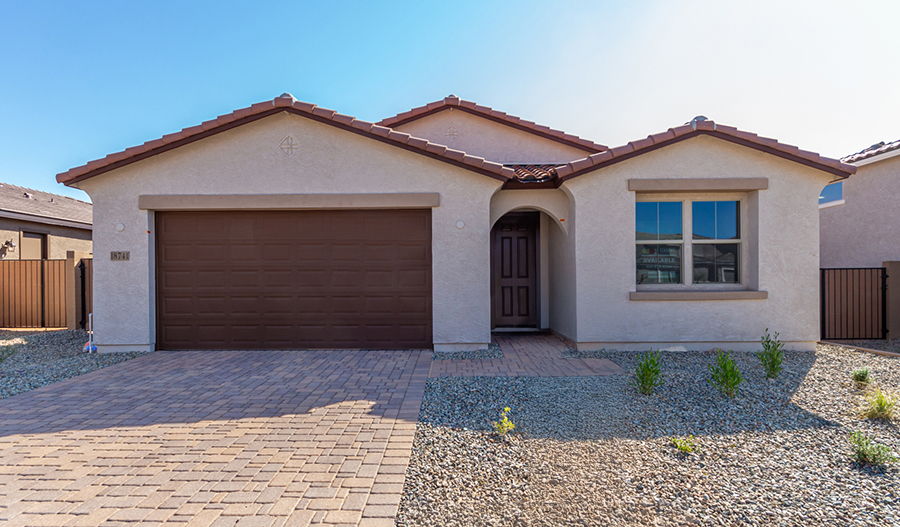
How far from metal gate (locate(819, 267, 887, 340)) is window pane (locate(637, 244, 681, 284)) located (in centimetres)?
404

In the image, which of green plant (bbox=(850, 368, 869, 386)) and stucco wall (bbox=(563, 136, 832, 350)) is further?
stucco wall (bbox=(563, 136, 832, 350))

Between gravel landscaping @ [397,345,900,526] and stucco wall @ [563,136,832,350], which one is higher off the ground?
stucco wall @ [563,136,832,350]

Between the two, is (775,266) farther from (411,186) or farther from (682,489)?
(411,186)

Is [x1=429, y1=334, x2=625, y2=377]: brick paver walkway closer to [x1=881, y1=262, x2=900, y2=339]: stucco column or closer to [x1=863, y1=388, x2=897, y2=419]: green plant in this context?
[x1=863, y1=388, x2=897, y2=419]: green plant

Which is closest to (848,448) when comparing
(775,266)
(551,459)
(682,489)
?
(682,489)

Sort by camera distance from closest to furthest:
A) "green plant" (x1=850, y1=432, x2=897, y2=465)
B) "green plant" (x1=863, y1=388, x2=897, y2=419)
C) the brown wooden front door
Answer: "green plant" (x1=850, y1=432, x2=897, y2=465)
"green plant" (x1=863, y1=388, x2=897, y2=419)
the brown wooden front door

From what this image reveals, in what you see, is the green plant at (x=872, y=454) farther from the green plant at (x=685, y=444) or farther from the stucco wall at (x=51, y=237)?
the stucco wall at (x=51, y=237)

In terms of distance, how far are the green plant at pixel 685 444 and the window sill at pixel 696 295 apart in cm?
403

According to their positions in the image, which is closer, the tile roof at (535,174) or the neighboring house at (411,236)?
the neighboring house at (411,236)

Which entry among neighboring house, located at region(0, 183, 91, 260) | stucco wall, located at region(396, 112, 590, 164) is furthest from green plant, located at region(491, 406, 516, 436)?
neighboring house, located at region(0, 183, 91, 260)

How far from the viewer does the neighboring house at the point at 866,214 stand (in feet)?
35.7

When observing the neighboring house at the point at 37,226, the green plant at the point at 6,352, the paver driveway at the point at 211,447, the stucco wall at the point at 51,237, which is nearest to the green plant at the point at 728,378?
the paver driveway at the point at 211,447

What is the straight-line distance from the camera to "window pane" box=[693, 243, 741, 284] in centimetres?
823

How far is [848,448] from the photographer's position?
3.91 meters
